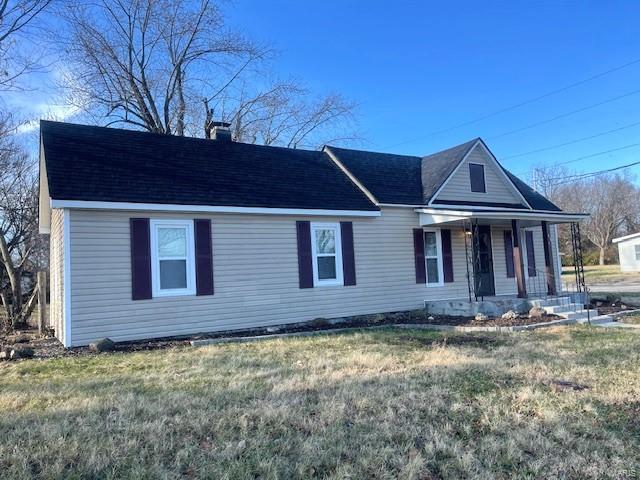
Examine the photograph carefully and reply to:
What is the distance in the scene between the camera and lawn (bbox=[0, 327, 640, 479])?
3.42m

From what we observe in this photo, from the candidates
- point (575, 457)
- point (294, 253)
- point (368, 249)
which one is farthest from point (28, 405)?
point (368, 249)

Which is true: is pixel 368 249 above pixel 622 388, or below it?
above

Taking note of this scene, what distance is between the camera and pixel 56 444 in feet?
12.1

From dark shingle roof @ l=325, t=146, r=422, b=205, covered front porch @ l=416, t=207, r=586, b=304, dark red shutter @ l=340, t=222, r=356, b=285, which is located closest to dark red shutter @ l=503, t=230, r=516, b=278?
covered front porch @ l=416, t=207, r=586, b=304

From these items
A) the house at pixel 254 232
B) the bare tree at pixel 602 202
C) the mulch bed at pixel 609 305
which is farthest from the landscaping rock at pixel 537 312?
the bare tree at pixel 602 202

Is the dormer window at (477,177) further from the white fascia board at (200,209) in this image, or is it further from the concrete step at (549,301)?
the white fascia board at (200,209)

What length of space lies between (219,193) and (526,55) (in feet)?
56.6

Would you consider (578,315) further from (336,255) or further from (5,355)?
(5,355)

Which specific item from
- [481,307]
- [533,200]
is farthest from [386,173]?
[533,200]

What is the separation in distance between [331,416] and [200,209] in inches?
264

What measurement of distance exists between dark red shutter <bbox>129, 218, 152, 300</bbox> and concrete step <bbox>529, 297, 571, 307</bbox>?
9485 millimetres

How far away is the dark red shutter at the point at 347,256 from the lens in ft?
40.4

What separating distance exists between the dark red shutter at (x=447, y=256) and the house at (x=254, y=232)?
0.04 m

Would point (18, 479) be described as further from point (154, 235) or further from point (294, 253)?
point (294, 253)
